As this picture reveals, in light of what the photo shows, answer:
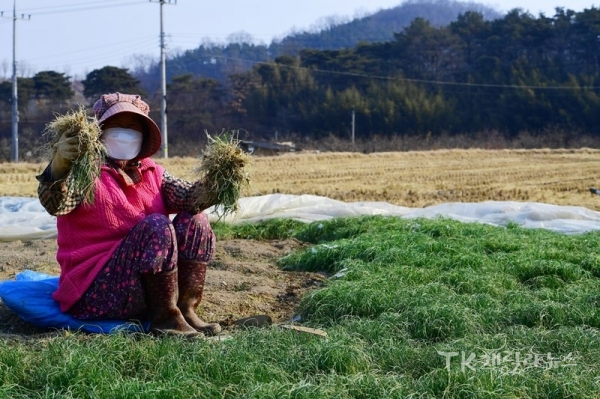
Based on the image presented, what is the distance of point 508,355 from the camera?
11.9ft

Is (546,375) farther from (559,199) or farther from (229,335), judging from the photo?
(559,199)

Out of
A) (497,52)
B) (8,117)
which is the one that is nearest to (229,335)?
(8,117)

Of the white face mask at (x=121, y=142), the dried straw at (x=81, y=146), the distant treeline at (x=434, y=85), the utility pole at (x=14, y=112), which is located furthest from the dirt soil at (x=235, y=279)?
the distant treeline at (x=434, y=85)

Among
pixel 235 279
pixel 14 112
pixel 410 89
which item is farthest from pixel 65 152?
pixel 410 89

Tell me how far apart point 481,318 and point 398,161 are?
20.1 meters

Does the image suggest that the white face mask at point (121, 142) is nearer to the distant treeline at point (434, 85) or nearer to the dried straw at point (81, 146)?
the dried straw at point (81, 146)

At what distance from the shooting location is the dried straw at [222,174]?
4.38 meters

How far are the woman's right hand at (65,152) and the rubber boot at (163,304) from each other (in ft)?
2.20

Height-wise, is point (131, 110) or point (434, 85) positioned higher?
point (434, 85)

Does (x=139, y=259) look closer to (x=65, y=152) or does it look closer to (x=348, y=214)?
(x=65, y=152)

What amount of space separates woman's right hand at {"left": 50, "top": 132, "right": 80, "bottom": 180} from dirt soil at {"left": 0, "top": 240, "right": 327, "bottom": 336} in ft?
3.07

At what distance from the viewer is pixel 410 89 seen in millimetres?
49500

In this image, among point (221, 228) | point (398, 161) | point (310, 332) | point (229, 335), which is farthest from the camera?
point (398, 161)

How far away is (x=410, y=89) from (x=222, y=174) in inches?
1816
